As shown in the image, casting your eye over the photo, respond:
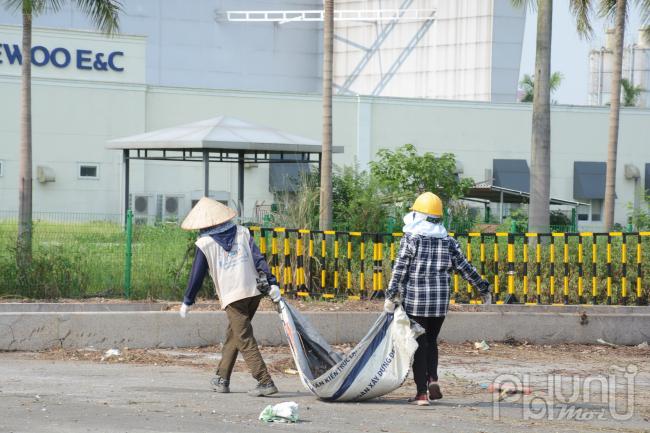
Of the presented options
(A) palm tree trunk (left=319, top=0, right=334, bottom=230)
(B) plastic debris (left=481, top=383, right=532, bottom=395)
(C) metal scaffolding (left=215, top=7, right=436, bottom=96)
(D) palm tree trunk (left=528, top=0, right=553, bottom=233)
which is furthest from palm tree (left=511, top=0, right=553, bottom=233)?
(C) metal scaffolding (left=215, top=7, right=436, bottom=96)

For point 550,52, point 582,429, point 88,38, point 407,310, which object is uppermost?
point 88,38

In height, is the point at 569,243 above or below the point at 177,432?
above

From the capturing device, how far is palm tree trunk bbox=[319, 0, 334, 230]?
17891 millimetres

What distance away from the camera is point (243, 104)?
140ft

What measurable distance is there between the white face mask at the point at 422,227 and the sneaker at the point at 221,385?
6.80ft

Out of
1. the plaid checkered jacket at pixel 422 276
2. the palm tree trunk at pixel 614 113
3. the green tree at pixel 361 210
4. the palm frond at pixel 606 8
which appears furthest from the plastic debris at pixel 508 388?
the palm frond at pixel 606 8

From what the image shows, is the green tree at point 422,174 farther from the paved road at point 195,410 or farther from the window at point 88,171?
the paved road at point 195,410

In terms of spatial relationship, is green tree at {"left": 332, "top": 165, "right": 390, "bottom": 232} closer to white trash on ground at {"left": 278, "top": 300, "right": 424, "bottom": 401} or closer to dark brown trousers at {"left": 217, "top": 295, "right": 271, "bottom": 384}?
dark brown trousers at {"left": 217, "top": 295, "right": 271, "bottom": 384}

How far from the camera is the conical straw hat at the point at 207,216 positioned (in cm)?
959

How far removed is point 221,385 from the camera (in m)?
9.70

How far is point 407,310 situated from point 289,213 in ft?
25.4

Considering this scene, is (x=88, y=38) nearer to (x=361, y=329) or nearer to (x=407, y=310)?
(x=361, y=329)

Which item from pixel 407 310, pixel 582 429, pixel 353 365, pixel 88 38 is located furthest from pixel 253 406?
pixel 88 38

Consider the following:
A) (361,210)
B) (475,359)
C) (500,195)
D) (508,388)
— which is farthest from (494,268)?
(500,195)
